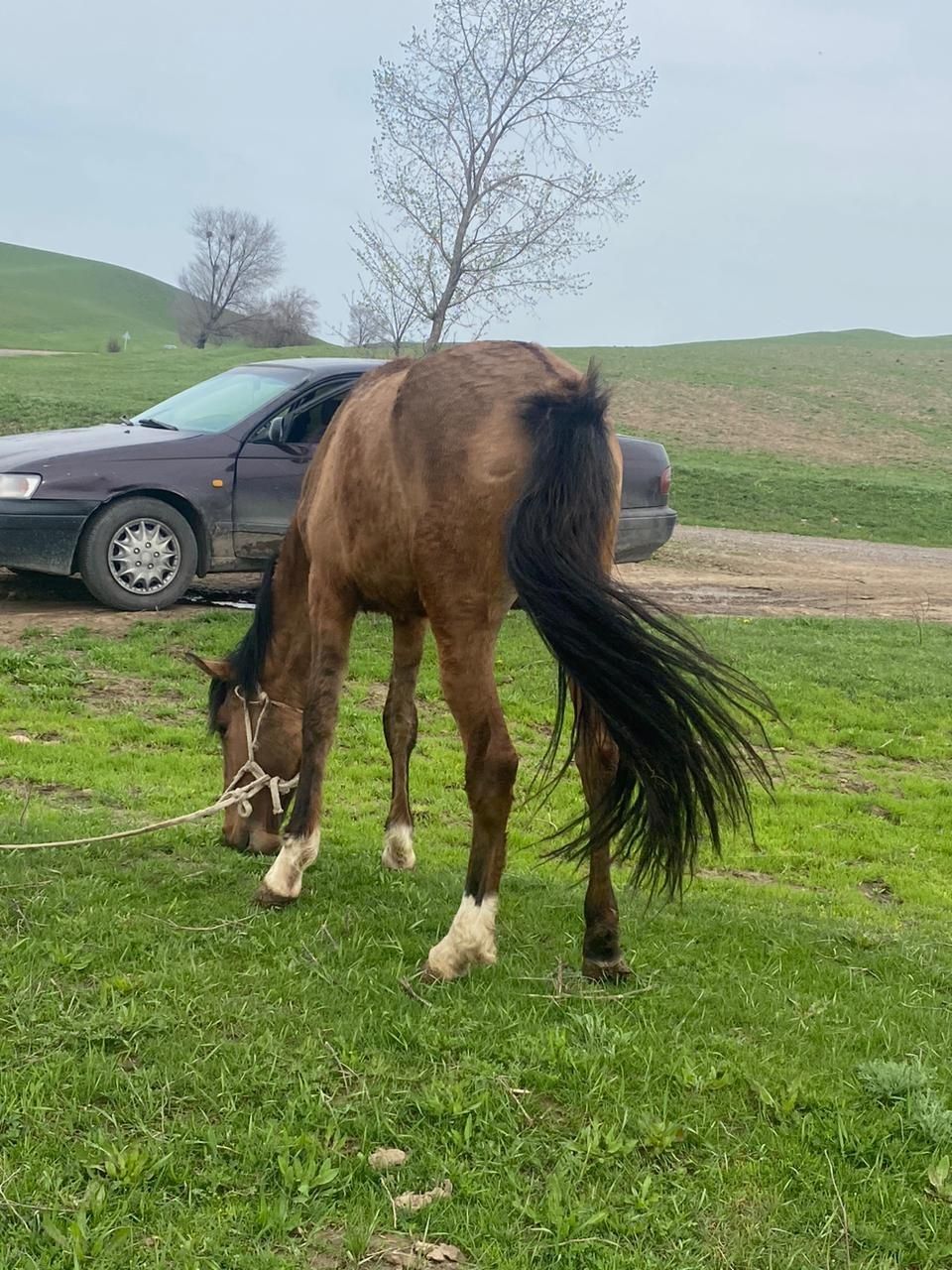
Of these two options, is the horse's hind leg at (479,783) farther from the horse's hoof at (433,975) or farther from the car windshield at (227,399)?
the car windshield at (227,399)

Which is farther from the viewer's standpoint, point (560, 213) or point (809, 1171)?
point (560, 213)

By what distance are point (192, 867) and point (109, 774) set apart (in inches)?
63.4

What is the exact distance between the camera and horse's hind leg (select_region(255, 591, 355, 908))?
396 cm

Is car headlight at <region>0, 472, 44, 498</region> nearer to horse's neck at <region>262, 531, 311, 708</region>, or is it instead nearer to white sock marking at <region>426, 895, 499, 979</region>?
horse's neck at <region>262, 531, 311, 708</region>

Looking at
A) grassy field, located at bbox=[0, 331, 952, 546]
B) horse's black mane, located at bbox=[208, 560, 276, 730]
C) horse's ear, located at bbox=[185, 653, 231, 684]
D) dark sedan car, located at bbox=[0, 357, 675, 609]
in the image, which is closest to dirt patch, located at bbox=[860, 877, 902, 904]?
horse's black mane, located at bbox=[208, 560, 276, 730]

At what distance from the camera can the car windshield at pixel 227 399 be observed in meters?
9.06

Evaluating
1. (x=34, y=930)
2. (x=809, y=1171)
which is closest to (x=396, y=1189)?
(x=809, y=1171)

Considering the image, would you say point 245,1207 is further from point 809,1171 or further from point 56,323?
point 56,323

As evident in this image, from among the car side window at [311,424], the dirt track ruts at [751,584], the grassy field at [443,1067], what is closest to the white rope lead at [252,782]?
the grassy field at [443,1067]

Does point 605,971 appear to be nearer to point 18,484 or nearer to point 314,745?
point 314,745

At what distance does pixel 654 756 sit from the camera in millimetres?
3273

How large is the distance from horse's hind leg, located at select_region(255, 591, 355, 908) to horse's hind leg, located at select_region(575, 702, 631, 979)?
111cm

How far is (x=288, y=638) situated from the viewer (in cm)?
474

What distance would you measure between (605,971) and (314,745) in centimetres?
142
